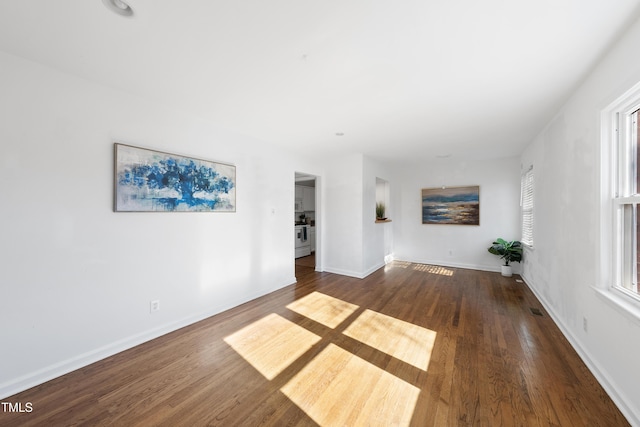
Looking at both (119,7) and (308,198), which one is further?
(308,198)

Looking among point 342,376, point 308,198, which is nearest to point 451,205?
point 308,198

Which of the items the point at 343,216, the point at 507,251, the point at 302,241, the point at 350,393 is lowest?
the point at 350,393

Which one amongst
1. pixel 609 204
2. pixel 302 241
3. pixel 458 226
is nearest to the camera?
pixel 609 204

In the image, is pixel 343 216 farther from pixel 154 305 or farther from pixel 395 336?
pixel 154 305

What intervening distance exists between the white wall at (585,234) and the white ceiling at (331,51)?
21 centimetres

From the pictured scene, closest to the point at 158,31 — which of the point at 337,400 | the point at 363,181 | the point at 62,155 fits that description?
the point at 62,155

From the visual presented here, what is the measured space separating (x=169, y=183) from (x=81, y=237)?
882 millimetres

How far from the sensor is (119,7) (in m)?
1.39

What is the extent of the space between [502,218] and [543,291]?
2250 mm

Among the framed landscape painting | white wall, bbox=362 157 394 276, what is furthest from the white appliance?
the framed landscape painting

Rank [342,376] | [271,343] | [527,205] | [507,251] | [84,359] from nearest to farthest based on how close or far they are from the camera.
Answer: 1. [342,376]
2. [84,359]
3. [271,343]
4. [527,205]
5. [507,251]

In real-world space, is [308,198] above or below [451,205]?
above

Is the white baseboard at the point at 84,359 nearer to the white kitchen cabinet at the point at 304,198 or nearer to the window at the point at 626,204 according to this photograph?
the window at the point at 626,204

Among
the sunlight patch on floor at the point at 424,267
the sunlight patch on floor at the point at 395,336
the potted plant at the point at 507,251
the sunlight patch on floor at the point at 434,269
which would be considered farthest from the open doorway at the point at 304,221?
the potted plant at the point at 507,251
